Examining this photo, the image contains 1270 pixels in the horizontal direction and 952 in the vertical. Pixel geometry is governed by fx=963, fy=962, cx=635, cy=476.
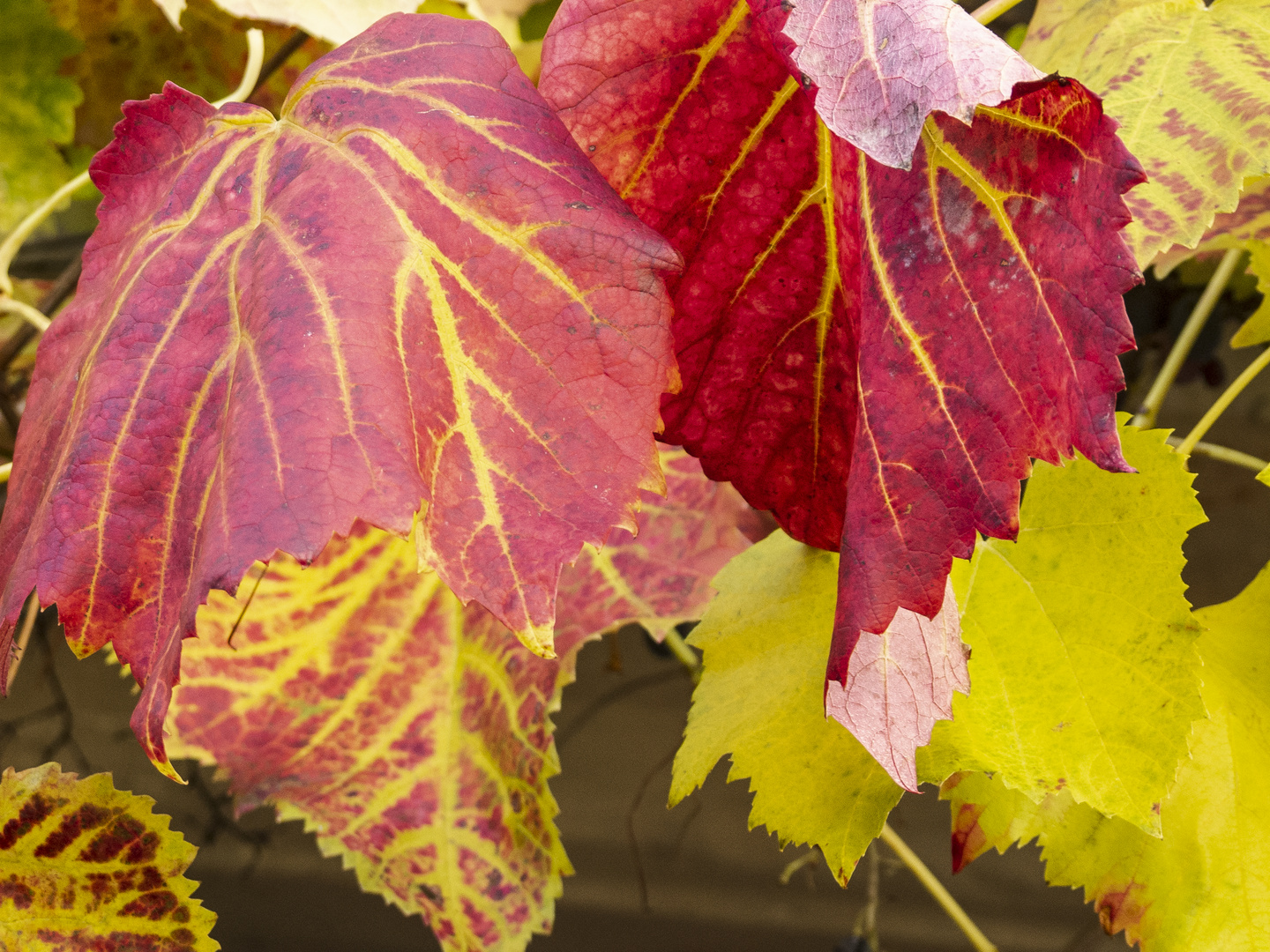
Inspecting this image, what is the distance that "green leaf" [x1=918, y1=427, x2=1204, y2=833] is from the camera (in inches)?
11.2

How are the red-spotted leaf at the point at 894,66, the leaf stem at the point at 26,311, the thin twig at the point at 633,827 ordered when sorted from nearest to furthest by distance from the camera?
the red-spotted leaf at the point at 894,66 < the leaf stem at the point at 26,311 < the thin twig at the point at 633,827

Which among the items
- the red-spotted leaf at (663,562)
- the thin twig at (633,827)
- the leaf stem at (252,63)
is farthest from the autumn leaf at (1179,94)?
the thin twig at (633,827)

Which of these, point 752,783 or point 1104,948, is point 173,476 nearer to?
point 752,783

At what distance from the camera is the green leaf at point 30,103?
50cm

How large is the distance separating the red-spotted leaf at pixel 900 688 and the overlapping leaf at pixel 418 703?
0.43 feet

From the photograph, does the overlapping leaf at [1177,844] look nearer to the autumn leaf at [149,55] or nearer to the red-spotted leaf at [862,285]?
the red-spotted leaf at [862,285]

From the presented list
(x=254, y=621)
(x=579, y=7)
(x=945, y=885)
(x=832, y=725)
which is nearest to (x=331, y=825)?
(x=254, y=621)

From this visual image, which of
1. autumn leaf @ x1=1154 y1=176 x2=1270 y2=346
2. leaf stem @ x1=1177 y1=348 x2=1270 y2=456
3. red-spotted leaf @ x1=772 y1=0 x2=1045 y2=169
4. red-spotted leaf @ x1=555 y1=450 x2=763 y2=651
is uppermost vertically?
red-spotted leaf @ x1=772 y1=0 x2=1045 y2=169

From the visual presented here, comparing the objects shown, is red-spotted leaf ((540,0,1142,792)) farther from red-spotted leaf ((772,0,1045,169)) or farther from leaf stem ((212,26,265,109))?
leaf stem ((212,26,265,109))

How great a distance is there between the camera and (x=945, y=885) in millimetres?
688

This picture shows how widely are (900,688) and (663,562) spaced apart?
16 centimetres

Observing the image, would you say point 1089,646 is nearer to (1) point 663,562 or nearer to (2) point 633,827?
(1) point 663,562

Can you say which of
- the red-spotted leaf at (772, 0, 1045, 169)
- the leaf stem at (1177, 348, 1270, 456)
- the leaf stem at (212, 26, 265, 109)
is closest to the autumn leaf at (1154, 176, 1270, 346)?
the leaf stem at (1177, 348, 1270, 456)

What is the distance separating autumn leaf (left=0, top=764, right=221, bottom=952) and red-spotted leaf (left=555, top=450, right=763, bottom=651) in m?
0.16
